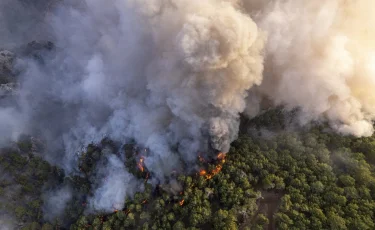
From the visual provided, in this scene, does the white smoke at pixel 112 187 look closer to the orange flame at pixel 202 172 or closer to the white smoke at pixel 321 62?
the orange flame at pixel 202 172

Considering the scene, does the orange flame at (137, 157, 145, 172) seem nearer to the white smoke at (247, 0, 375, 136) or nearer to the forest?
the forest

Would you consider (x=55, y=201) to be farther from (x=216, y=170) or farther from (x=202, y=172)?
(x=216, y=170)

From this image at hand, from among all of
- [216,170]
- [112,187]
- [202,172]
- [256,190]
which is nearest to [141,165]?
[112,187]

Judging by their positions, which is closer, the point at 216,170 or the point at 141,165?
the point at 216,170

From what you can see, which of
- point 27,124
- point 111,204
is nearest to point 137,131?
point 111,204

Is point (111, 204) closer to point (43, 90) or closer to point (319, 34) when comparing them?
point (43, 90)

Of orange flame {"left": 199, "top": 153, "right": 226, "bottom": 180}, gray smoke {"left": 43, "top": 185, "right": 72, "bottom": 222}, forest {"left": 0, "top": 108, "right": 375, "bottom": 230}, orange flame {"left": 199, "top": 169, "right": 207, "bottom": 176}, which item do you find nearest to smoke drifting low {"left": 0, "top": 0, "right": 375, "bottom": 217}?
orange flame {"left": 199, "top": 153, "right": 226, "bottom": 180}
